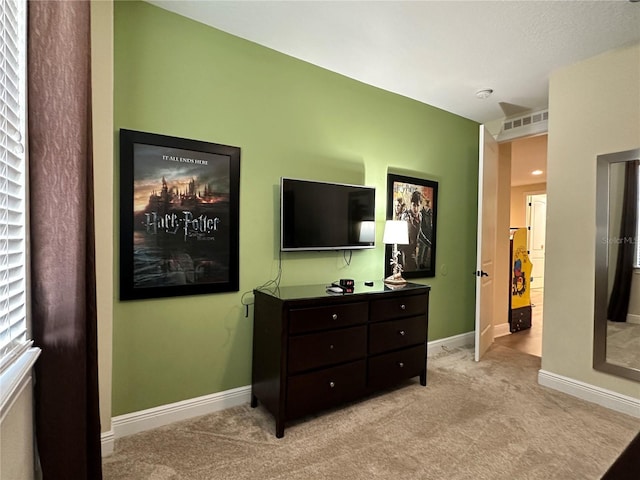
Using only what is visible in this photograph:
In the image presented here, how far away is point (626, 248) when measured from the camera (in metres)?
2.58

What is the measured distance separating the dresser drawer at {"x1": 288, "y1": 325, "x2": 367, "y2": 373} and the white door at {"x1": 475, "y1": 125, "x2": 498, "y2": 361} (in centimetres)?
159

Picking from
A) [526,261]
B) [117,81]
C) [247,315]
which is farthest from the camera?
[526,261]

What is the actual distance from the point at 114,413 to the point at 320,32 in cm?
285

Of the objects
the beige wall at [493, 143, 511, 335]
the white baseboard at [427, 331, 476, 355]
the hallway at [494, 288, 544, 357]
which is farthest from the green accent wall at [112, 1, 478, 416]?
the hallway at [494, 288, 544, 357]

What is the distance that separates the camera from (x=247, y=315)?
2.57 metres

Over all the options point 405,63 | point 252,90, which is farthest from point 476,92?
point 252,90

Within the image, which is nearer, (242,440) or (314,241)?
(242,440)

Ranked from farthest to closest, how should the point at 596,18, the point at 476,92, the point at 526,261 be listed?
1. the point at 526,261
2. the point at 476,92
3. the point at 596,18

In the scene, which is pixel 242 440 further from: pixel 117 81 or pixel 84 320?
pixel 117 81

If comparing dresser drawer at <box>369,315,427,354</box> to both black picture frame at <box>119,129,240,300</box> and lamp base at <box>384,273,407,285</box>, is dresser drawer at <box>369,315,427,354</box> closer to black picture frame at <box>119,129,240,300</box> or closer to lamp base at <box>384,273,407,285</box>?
lamp base at <box>384,273,407,285</box>

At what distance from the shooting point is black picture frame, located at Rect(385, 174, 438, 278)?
340cm

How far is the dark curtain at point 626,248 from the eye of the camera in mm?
2555

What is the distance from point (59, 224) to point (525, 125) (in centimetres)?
429

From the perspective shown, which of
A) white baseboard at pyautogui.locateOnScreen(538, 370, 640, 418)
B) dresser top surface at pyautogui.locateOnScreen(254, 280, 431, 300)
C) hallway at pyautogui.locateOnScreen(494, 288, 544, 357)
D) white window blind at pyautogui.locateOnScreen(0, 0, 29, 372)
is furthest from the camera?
hallway at pyautogui.locateOnScreen(494, 288, 544, 357)
